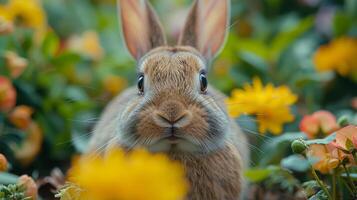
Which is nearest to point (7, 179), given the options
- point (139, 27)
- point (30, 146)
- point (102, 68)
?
point (30, 146)

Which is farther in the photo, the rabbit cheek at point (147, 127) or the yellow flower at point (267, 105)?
the yellow flower at point (267, 105)

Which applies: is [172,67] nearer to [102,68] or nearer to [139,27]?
[139,27]

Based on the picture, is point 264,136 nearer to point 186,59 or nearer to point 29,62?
point 186,59

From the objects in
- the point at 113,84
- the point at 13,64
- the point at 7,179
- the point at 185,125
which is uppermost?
the point at 113,84

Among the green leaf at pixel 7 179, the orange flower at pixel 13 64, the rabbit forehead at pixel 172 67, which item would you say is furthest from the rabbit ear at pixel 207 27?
the green leaf at pixel 7 179

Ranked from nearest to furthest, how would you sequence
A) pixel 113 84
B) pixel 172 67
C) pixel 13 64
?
pixel 172 67
pixel 13 64
pixel 113 84

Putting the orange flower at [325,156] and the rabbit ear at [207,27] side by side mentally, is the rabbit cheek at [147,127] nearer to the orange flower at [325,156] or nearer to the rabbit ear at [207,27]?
the orange flower at [325,156]

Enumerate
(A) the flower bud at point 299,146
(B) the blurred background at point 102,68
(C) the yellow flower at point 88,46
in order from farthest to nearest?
1. (C) the yellow flower at point 88,46
2. (B) the blurred background at point 102,68
3. (A) the flower bud at point 299,146
